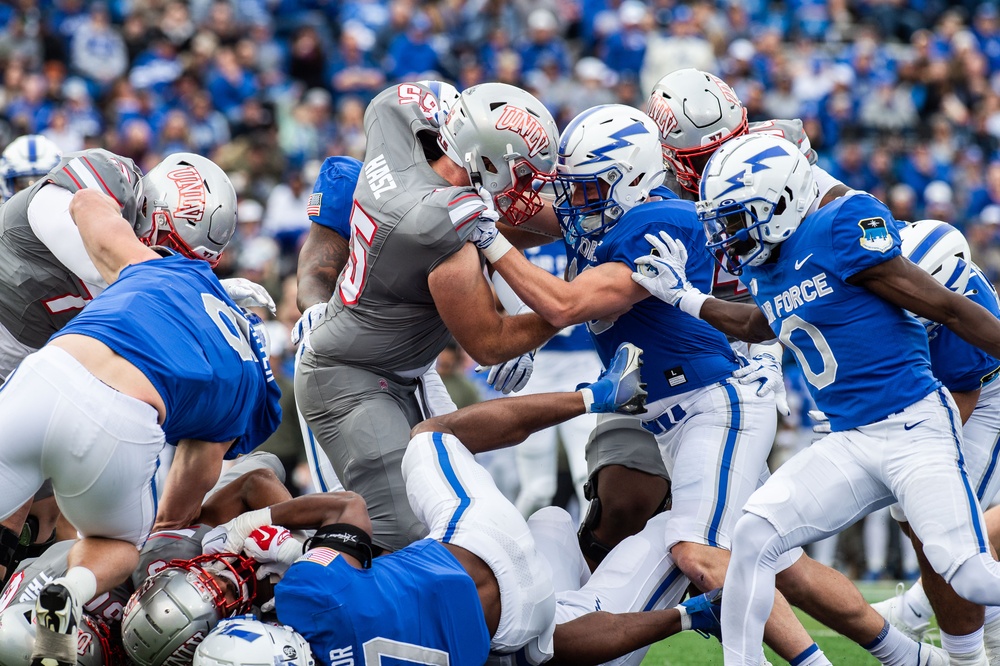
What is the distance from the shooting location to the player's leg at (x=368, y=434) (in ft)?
16.2

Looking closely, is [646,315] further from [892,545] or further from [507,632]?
[892,545]

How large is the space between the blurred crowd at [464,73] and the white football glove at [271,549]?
725cm

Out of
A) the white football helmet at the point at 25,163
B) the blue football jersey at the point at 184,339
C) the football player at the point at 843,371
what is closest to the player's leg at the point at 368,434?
the blue football jersey at the point at 184,339

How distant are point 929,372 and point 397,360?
1.99 m

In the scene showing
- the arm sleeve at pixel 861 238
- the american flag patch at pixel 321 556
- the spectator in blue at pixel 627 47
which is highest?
the arm sleeve at pixel 861 238

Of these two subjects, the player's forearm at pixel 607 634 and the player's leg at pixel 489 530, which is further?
the player's forearm at pixel 607 634

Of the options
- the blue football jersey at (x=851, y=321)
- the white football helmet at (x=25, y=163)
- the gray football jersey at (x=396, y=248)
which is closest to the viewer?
the blue football jersey at (x=851, y=321)

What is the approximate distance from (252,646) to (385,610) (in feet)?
1.35

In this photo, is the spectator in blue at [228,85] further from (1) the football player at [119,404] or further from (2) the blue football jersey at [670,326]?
(2) the blue football jersey at [670,326]

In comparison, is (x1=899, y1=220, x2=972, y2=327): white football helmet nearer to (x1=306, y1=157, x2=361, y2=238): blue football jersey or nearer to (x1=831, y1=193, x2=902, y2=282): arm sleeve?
(x1=831, y1=193, x2=902, y2=282): arm sleeve

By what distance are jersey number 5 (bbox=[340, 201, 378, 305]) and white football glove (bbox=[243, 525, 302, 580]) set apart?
107 centimetres

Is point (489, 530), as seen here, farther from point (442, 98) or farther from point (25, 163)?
point (25, 163)

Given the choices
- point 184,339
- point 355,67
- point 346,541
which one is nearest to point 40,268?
point 184,339

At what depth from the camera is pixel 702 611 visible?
4.68 m
